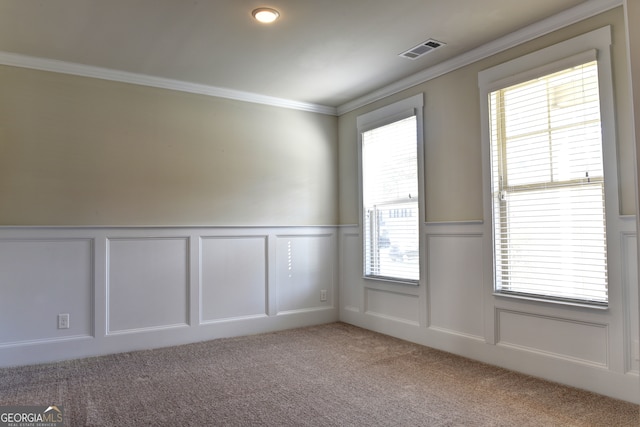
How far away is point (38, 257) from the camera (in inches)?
134

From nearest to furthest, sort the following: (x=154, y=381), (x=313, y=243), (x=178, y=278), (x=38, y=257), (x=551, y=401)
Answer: (x=551, y=401) → (x=154, y=381) → (x=38, y=257) → (x=178, y=278) → (x=313, y=243)

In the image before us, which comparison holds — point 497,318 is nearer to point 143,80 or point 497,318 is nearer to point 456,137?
point 456,137

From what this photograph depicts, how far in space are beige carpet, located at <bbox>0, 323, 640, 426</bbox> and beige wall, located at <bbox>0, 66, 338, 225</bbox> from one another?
50.4 inches

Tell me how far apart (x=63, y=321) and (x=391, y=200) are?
3.10 meters

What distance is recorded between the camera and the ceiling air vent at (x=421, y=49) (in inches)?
128

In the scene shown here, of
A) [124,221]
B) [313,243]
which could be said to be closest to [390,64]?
[313,243]

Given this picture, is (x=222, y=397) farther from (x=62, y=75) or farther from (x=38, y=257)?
(x=62, y=75)

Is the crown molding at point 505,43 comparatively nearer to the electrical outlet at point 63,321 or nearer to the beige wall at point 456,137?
the beige wall at point 456,137

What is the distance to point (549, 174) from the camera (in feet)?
9.59

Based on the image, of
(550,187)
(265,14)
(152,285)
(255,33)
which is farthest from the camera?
(152,285)

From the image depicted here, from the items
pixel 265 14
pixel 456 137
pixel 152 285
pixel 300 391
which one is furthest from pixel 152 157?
pixel 456 137

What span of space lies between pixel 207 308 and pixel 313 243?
1348mm

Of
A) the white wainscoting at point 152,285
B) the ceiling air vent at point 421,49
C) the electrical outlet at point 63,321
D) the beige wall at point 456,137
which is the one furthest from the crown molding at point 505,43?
the electrical outlet at point 63,321

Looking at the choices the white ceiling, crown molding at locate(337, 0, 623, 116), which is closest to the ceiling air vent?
the white ceiling
